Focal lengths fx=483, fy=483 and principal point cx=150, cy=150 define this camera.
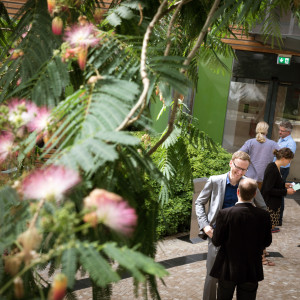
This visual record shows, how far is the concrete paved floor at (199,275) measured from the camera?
550cm

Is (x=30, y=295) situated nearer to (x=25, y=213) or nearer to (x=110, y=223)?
(x=25, y=213)

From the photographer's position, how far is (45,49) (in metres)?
→ 1.70

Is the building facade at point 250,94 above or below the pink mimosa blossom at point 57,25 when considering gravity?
above

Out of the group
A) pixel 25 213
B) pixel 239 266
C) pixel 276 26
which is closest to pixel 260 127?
pixel 239 266

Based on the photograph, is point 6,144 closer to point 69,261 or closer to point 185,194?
point 69,261

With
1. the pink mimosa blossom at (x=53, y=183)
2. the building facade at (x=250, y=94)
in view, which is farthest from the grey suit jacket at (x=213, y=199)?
the building facade at (x=250, y=94)

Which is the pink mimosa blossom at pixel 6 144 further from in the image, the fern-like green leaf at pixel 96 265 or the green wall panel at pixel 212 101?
the green wall panel at pixel 212 101

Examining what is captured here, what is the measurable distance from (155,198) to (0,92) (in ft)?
2.34

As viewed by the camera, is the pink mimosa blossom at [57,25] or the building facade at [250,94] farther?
the building facade at [250,94]

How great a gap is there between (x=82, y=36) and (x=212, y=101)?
467 inches

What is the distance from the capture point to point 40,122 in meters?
1.33

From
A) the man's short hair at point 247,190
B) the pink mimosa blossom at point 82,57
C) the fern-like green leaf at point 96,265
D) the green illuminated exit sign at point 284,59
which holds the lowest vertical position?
the man's short hair at point 247,190

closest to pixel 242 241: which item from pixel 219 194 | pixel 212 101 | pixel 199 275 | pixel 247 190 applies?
pixel 247 190

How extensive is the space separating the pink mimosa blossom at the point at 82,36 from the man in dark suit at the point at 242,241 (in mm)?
2705
